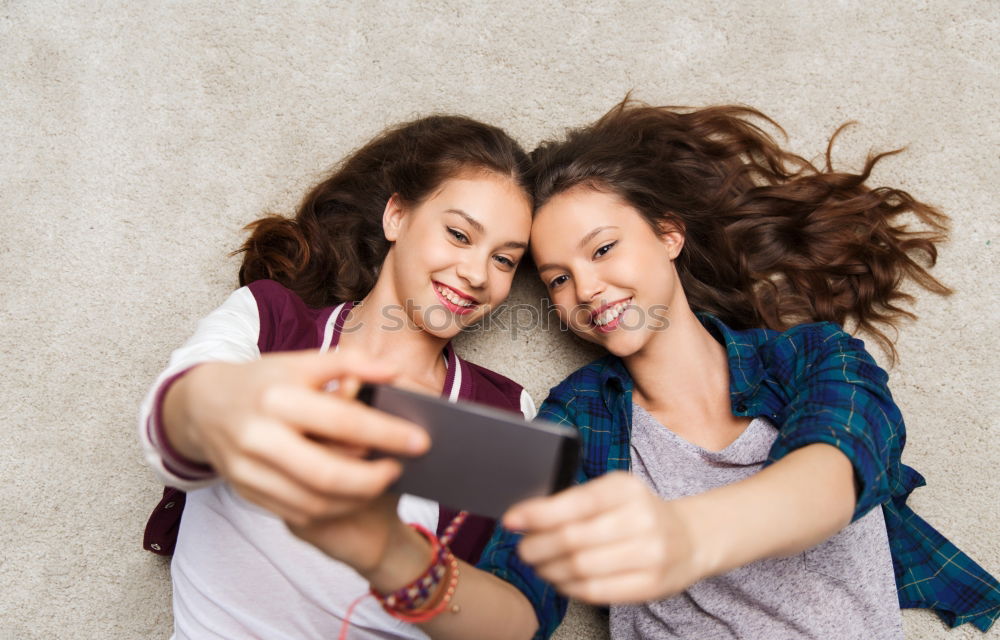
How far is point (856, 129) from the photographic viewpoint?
1.73 meters

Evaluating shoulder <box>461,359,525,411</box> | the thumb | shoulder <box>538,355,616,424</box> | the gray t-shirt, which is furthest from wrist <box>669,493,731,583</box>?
shoulder <box>461,359,525,411</box>

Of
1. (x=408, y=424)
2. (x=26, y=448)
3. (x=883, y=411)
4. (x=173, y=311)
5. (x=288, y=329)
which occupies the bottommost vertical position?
(x=26, y=448)

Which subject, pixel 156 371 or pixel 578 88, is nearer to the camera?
pixel 156 371

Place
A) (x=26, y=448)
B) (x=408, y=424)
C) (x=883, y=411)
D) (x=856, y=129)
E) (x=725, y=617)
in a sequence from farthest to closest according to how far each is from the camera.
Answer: (x=856, y=129) < (x=26, y=448) < (x=725, y=617) < (x=883, y=411) < (x=408, y=424)

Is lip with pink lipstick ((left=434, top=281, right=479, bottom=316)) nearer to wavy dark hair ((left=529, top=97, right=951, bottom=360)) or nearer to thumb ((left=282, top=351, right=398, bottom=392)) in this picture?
wavy dark hair ((left=529, top=97, right=951, bottom=360))

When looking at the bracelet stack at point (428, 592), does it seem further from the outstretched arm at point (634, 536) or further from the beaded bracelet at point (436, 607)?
the outstretched arm at point (634, 536)

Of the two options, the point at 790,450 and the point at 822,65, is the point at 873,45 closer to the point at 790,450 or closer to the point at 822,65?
the point at 822,65

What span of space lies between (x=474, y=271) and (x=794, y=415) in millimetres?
679

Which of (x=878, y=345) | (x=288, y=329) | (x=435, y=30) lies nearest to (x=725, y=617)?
(x=878, y=345)

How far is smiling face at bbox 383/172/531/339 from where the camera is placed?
144 centimetres

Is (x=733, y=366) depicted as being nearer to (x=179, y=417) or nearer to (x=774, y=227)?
(x=774, y=227)

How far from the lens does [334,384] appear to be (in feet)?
4.66

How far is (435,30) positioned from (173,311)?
99 centimetres

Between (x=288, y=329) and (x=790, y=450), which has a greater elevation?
(x=790, y=450)
